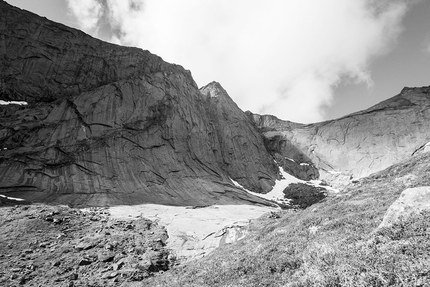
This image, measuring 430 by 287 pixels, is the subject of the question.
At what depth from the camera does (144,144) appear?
197 ft

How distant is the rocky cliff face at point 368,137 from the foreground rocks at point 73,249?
86.0 meters

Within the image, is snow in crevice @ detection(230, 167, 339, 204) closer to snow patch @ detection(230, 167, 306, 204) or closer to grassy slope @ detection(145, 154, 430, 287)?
snow patch @ detection(230, 167, 306, 204)

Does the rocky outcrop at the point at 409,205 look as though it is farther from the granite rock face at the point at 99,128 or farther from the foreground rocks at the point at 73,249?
the granite rock face at the point at 99,128

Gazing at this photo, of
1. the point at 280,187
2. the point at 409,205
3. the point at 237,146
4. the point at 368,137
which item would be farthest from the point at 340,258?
the point at 368,137

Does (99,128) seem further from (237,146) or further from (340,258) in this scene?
(340,258)

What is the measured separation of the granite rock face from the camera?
45.8 meters

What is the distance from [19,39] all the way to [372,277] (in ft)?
270

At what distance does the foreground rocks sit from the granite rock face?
16726 mm

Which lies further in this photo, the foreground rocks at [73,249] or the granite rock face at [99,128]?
the granite rock face at [99,128]

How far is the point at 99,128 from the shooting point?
185 ft

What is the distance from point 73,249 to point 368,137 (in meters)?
105

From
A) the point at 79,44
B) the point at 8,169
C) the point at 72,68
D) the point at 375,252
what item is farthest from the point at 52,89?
the point at 375,252

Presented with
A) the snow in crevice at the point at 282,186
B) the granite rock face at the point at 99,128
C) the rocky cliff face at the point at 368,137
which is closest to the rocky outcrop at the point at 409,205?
the granite rock face at the point at 99,128

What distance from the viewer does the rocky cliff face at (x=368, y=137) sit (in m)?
89.4
